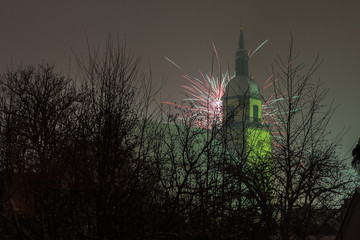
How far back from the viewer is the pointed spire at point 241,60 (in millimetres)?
78438

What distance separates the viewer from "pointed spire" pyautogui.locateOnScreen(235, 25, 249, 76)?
78.4m

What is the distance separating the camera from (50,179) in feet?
29.4

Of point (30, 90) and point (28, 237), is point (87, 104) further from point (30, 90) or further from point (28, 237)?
point (30, 90)

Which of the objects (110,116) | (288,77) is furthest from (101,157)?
(288,77)

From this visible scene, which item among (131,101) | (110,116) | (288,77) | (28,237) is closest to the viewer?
(28,237)

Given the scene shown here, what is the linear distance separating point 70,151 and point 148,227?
238cm

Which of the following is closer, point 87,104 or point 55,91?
point 87,104

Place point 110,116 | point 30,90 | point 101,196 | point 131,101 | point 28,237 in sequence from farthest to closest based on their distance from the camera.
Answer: point 30,90 < point 131,101 < point 110,116 < point 101,196 < point 28,237

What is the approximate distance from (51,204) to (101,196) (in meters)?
1.67

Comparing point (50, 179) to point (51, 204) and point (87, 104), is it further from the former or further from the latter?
point (87, 104)

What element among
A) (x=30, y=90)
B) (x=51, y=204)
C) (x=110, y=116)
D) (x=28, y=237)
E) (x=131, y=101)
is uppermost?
(x=30, y=90)

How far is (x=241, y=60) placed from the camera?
7944cm

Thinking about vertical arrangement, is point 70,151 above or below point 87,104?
below

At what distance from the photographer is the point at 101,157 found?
9086 mm
